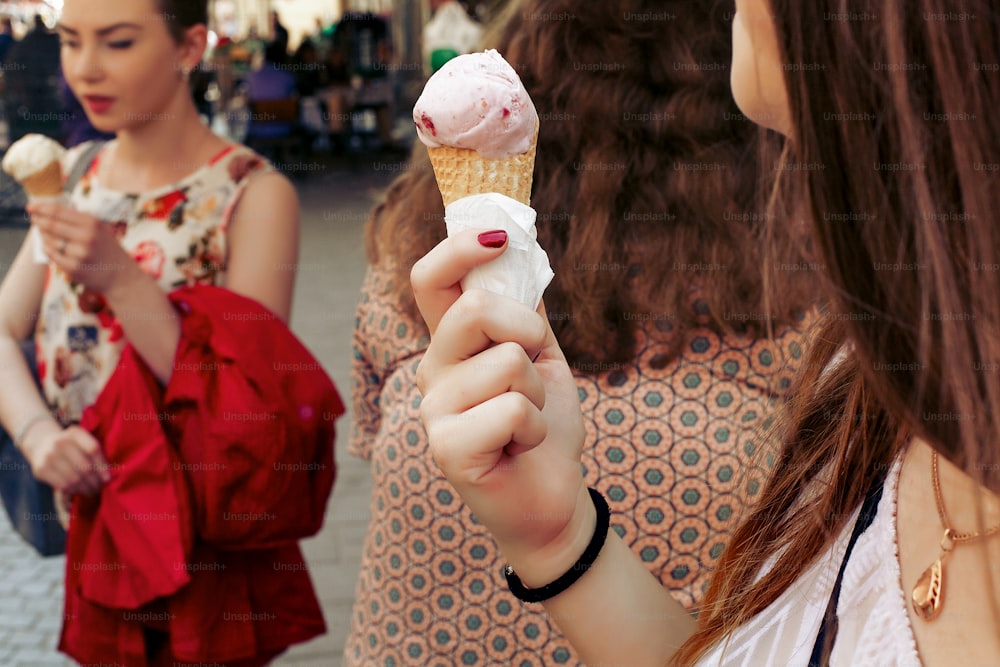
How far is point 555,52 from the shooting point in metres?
1.76

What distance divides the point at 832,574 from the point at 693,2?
3.63ft

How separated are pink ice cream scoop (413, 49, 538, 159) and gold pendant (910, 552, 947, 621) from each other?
663mm

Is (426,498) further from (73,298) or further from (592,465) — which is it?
(73,298)

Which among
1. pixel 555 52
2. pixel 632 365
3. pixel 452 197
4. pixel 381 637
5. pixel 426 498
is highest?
pixel 555 52

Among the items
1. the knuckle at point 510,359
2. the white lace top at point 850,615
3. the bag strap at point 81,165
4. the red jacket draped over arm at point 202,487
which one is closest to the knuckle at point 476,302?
the knuckle at point 510,359

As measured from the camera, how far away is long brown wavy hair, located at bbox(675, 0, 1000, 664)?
2.61ft

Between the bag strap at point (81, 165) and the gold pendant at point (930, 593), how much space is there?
2.33 meters

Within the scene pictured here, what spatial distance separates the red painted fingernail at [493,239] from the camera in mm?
1030

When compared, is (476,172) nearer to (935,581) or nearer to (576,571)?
(576,571)

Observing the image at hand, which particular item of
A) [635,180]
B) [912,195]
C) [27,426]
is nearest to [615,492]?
[635,180]

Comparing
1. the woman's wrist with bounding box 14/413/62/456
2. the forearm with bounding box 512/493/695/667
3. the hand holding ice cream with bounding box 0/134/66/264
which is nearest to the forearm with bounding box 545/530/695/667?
the forearm with bounding box 512/493/695/667

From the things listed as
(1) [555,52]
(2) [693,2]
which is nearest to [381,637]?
(1) [555,52]

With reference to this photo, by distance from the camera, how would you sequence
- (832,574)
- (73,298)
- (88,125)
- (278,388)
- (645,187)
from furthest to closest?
(88,125) < (73,298) < (278,388) < (645,187) < (832,574)

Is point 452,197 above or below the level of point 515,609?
above
